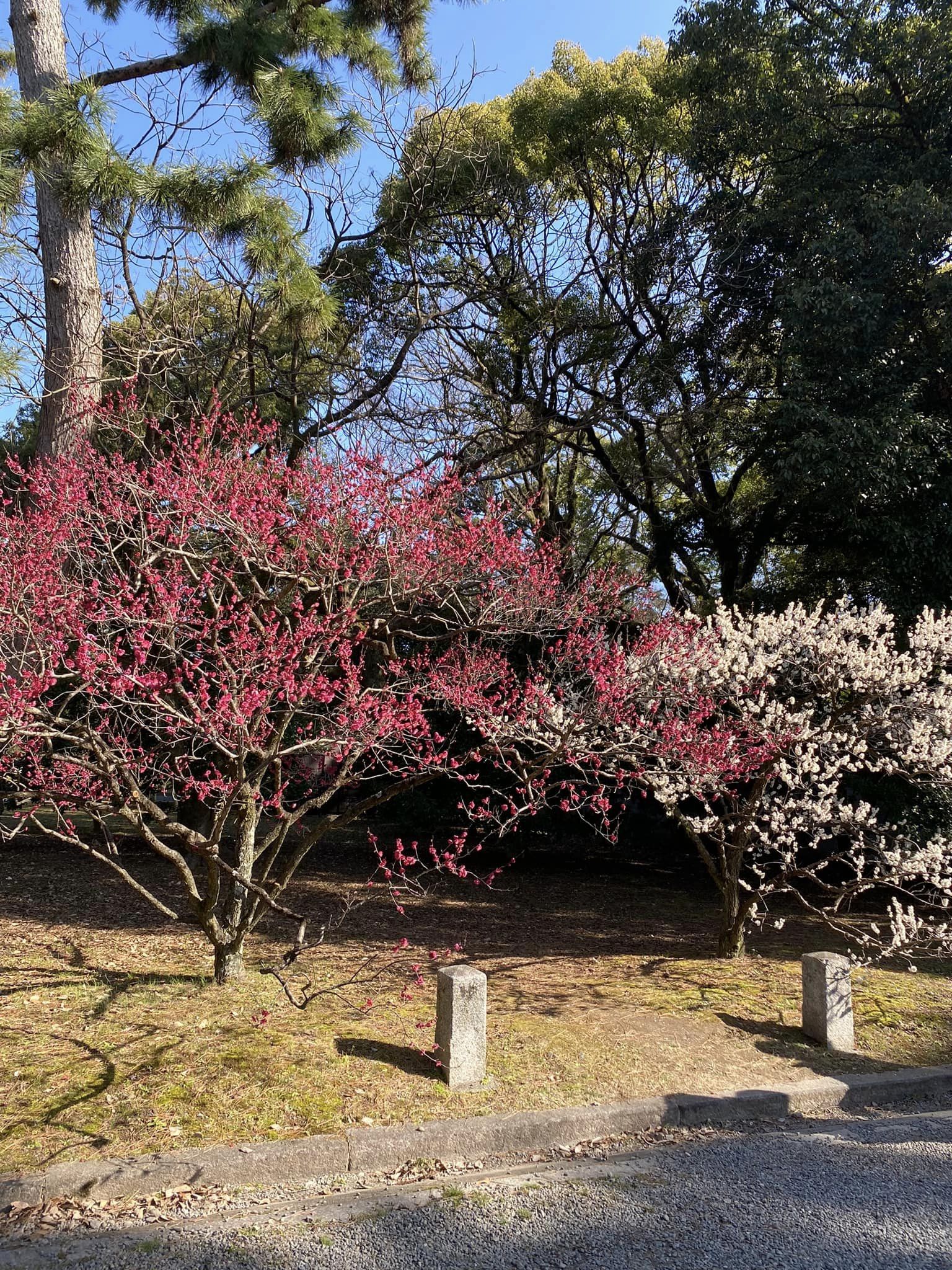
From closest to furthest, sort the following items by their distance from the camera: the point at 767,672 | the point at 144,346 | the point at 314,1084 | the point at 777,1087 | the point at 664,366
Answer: the point at 314,1084, the point at 777,1087, the point at 767,672, the point at 144,346, the point at 664,366

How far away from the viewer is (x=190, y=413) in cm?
805

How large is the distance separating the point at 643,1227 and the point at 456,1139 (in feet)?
2.80

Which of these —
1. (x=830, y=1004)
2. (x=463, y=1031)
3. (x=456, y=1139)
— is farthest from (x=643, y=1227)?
(x=830, y=1004)

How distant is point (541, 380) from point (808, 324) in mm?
3310

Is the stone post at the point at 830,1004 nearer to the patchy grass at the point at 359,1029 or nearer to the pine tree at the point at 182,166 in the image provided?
the patchy grass at the point at 359,1029

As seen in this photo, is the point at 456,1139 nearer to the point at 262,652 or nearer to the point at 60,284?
the point at 262,652

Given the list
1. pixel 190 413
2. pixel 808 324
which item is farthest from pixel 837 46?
pixel 190 413

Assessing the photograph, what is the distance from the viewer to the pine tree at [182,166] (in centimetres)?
627

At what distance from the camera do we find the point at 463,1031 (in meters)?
Result: 3.94

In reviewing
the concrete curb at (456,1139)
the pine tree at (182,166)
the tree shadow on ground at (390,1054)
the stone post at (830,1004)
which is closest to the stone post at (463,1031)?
the tree shadow on ground at (390,1054)

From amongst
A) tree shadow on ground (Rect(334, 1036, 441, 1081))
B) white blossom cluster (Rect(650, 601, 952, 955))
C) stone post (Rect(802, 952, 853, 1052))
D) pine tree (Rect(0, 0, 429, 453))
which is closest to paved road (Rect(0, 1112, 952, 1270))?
tree shadow on ground (Rect(334, 1036, 441, 1081))

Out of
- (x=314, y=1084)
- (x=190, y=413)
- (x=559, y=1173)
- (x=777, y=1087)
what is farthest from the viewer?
(x=190, y=413)

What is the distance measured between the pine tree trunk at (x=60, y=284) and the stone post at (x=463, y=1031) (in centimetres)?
544

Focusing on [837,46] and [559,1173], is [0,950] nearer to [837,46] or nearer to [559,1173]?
[559,1173]
